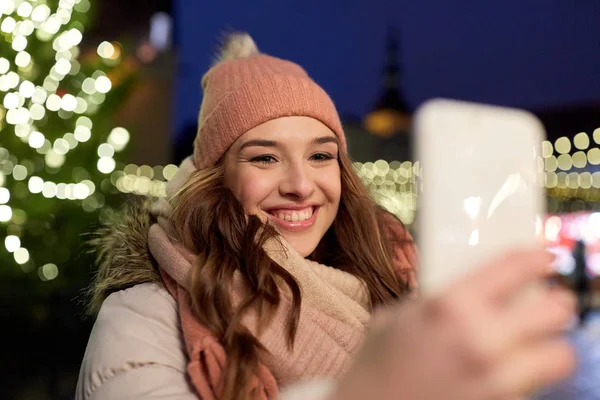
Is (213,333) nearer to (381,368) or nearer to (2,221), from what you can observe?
(381,368)

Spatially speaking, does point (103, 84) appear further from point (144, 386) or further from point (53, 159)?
point (144, 386)

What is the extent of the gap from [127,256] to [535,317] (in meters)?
1.08

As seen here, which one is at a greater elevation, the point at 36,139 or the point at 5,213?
the point at 36,139

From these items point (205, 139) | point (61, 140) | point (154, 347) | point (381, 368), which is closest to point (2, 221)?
point (61, 140)

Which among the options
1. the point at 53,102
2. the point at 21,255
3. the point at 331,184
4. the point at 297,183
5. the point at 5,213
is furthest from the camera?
the point at 53,102

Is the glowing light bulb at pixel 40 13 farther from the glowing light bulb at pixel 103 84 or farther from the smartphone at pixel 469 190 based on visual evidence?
the smartphone at pixel 469 190

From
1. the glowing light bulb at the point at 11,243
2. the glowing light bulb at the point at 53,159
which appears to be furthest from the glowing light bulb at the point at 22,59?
the glowing light bulb at the point at 11,243

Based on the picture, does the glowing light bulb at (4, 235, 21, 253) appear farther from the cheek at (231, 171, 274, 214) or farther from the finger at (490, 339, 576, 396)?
the finger at (490, 339, 576, 396)

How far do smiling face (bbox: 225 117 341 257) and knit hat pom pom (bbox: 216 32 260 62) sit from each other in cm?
37

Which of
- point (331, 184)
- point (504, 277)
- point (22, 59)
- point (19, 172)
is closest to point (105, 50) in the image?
point (22, 59)

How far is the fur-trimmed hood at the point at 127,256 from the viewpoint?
Result: 1.28m

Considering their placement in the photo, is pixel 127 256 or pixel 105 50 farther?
pixel 105 50

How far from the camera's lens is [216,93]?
150cm

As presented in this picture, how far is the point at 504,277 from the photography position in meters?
0.42
